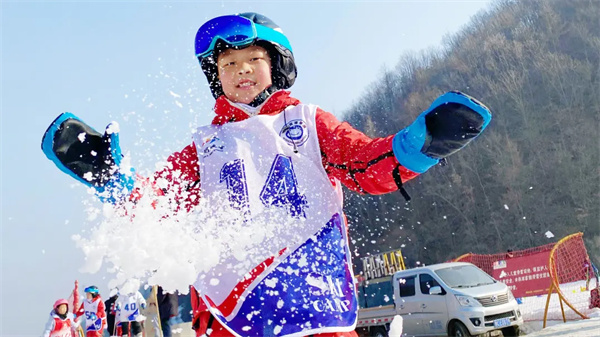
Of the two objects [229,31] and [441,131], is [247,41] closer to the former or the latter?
[229,31]

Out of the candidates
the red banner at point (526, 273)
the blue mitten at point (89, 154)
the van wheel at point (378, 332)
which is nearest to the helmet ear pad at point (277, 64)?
the blue mitten at point (89, 154)

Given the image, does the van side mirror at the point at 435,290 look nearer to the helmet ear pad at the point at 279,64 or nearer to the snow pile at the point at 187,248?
the helmet ear pad at the point at 279,64

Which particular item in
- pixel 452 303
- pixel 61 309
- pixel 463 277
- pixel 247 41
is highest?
pixel 247 41

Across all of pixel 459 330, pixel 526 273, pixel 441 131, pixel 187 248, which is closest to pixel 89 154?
pixel 187 248

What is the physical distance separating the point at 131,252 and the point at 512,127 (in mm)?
41338

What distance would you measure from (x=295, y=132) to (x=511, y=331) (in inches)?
353

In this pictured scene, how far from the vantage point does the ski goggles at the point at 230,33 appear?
273cm

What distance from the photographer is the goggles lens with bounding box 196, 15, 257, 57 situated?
8.96 feet

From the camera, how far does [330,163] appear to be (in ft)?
8.06

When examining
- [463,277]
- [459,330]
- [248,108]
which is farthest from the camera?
[463,277]

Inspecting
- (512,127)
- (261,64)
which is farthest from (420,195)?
(261,64)

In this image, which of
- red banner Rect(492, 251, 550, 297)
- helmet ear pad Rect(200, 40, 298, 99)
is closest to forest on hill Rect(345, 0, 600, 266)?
red banner Rect(492, 251, 550, 297)

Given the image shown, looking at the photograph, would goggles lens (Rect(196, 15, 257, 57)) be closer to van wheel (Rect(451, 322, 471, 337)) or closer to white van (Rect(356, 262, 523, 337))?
white van (Rect(356, 262, 523, 337))

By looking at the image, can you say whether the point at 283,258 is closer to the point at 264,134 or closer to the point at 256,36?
the point at 264,134
